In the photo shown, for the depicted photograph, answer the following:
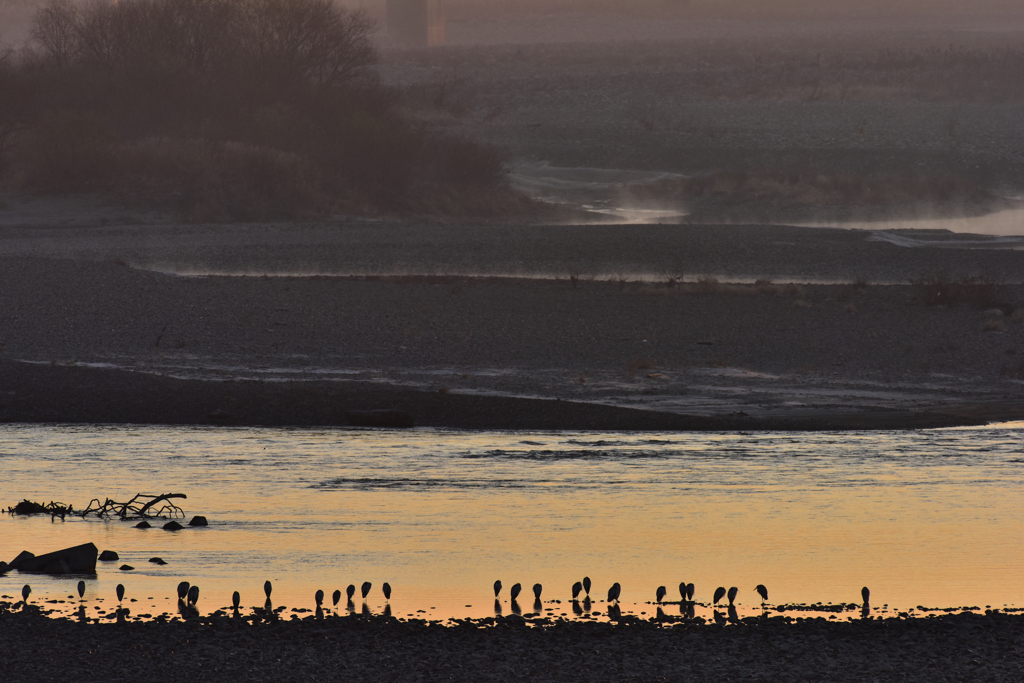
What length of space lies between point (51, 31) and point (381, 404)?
117 ft

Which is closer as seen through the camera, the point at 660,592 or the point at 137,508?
the point at 660,592

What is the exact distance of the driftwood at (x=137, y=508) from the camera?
Answer: 1179cm

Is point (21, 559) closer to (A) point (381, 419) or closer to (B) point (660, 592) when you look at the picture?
(B) point (660, 592)

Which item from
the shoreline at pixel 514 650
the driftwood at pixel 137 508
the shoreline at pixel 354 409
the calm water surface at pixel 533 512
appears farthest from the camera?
the shoreline at pixel 354 409

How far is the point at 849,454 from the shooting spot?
14703mm

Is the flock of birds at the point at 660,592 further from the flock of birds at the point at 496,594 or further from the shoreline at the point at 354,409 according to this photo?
the shoreline at the point at 354,409

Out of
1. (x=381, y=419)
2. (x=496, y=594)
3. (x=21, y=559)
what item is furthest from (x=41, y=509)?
(x=381, y=419)

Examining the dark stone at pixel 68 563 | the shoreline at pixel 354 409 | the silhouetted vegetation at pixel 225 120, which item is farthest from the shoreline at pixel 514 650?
the silhouetted vegetation at pixel 225 120

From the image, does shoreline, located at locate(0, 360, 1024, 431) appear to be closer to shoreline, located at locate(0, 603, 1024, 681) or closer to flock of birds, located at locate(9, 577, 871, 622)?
flock of birds, located at locate(9, 577, 871, 622)

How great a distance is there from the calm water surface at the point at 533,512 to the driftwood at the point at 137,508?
0.23 m

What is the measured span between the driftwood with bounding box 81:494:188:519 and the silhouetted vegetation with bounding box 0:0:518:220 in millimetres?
24529

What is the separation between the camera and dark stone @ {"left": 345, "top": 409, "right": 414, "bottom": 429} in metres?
16.5

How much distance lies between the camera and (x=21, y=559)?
32.7ft

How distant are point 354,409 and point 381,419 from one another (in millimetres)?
520
